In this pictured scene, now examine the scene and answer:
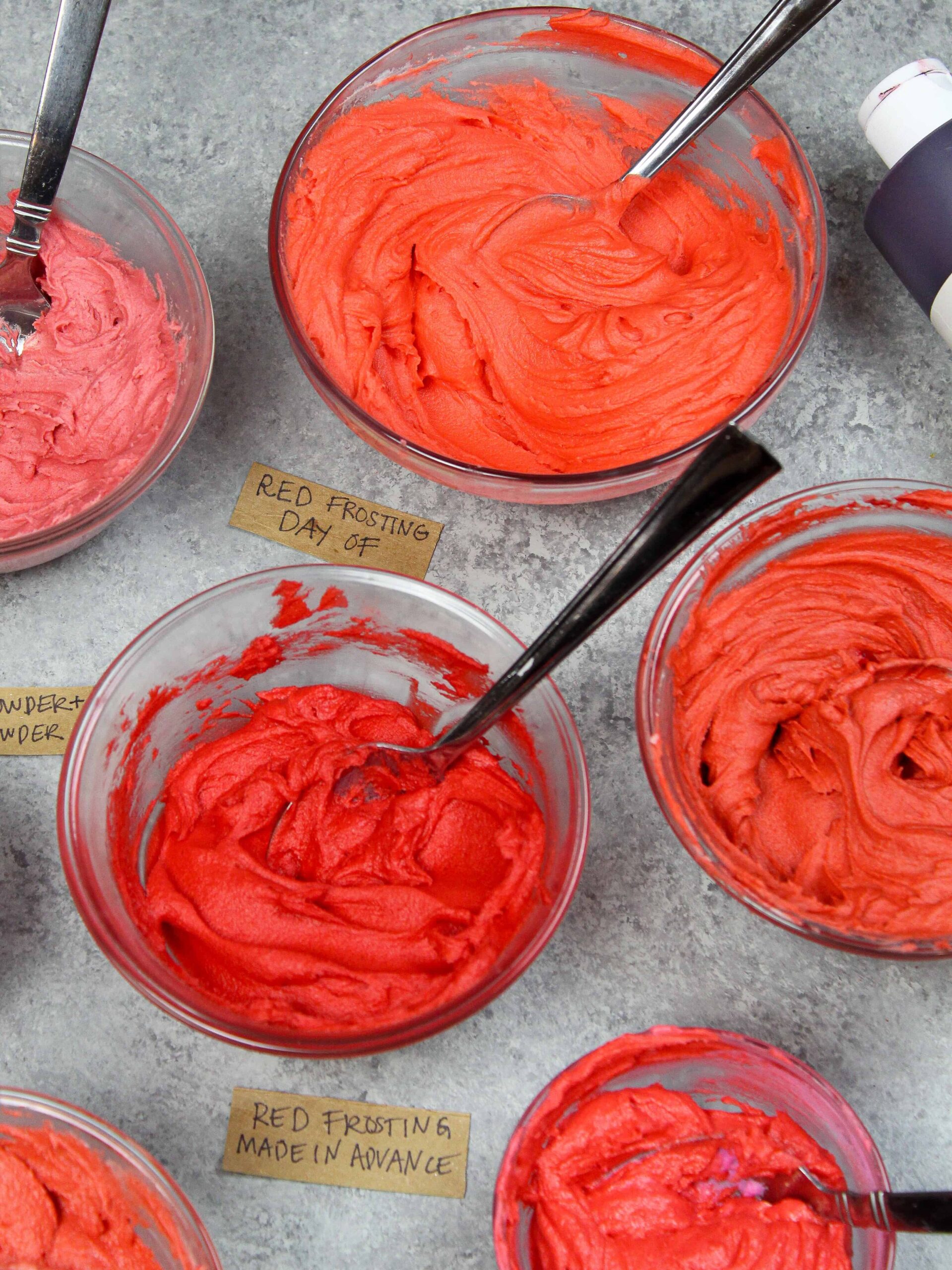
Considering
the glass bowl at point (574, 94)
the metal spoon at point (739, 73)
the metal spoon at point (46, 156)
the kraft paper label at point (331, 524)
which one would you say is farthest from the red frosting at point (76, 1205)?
the metal spoon at point (739, 73)

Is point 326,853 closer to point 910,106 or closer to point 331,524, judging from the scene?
point 331,524

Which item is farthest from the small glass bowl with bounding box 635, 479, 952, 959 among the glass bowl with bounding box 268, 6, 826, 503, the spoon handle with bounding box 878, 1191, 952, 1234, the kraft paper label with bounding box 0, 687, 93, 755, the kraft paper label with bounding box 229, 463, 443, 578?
the kraft paper label with bounding box 0, 687, 93, 755

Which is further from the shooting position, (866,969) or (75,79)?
(866,969)

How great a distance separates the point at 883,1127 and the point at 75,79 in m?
1.79

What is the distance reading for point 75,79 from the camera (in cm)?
143

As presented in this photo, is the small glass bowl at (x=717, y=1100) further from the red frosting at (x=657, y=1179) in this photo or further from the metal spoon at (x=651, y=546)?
the metal spoon at (x=651, y=546)

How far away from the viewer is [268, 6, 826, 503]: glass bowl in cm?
140

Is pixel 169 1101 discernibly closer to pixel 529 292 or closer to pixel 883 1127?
pixel 883 1127

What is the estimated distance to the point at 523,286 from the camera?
1534 millimetres

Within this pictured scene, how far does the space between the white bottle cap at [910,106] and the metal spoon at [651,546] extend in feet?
2.32

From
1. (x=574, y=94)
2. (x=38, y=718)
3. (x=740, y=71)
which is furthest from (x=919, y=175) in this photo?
(x=38, y=718)

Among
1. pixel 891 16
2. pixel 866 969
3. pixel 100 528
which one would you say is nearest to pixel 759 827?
pixel 866 969

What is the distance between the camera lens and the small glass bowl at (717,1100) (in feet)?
4.45

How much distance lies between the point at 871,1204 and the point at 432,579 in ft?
3.30
